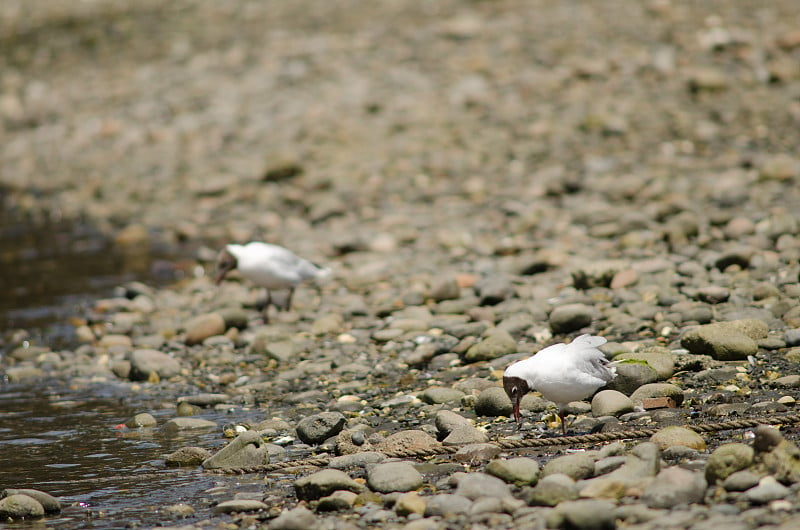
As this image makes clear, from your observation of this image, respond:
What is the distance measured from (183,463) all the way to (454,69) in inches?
467

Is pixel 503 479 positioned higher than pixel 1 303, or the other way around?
pixel 1 303

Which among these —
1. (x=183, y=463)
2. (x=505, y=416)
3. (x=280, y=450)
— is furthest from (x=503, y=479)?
(x=183, y=463)

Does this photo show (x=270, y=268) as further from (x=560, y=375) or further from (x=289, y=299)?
(x=560, y=375)

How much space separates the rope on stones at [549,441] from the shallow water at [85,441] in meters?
0.21

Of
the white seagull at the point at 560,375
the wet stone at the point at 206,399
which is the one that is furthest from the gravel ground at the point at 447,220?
the white seagull at the point at 560,375

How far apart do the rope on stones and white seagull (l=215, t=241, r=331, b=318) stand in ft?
12.9

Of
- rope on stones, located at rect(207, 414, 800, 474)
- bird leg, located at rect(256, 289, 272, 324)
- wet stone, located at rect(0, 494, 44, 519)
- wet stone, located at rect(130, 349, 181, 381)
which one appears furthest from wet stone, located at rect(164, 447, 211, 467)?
bird leg, located at rect(256, 289, 272, 324)

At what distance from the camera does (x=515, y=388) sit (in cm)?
586

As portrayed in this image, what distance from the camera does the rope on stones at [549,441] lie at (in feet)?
18.1

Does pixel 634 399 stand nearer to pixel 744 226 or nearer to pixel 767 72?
pixel 744 226

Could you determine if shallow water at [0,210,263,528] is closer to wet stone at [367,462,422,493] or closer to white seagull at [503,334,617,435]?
wet stone at [367,462,422,493]

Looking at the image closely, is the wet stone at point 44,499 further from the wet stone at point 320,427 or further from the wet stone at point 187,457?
the wet stone at point 320,427

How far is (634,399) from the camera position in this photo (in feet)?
20.4

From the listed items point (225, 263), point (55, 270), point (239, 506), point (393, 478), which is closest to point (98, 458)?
point (239, 506)
